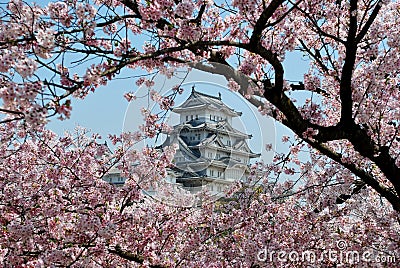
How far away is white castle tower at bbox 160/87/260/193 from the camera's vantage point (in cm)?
402

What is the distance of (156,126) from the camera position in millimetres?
3992

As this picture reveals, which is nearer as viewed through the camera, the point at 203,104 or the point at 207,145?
the point at 207,145

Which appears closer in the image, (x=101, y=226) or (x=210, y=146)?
(x=101, y=226)

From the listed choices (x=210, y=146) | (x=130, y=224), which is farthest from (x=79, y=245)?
(x=210, y=146)

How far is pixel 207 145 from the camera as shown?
396 cm

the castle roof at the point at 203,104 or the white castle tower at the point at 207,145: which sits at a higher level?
the castle roof at the point at 203,104

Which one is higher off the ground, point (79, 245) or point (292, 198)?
point (292, 198)

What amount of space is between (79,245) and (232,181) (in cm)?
180

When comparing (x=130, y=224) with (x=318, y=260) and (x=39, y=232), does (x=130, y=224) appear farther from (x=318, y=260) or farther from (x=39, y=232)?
(x=318, y=260)

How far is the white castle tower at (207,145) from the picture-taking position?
4020 millimetres

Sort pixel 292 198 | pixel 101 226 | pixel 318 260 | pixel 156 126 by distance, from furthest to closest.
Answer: pixel 292 198 < pixel 318 260 < pixel 156 126 < pixel 101 226

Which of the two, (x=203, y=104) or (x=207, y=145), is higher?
(x=203, y=104)

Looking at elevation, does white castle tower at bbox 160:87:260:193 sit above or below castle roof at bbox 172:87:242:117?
below

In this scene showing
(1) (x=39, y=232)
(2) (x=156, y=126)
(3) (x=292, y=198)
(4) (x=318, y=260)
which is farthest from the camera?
(3) (x=292, y=198)
